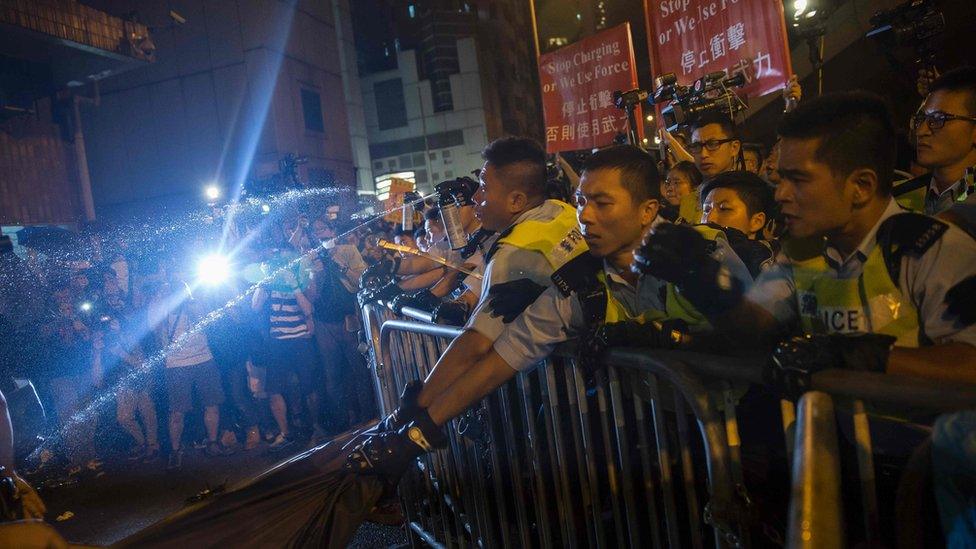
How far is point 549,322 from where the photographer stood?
2.69 metres

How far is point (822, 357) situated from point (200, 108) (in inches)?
927

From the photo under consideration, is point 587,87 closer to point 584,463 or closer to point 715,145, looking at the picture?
point 715,145

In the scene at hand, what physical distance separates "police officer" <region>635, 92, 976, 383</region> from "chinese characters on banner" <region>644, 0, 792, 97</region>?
419 centimetres

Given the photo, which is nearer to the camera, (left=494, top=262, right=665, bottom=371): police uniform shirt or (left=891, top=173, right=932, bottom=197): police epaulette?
(left=494, top=262, right=665, bottom=371): police uniform shirt

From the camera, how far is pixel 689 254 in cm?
199

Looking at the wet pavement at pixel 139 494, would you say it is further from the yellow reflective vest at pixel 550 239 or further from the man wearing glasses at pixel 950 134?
the man wearing glasses at pixel 950 134

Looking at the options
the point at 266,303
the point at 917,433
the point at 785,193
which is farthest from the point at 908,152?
the point at 266,303

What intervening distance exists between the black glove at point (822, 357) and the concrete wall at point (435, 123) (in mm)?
44750

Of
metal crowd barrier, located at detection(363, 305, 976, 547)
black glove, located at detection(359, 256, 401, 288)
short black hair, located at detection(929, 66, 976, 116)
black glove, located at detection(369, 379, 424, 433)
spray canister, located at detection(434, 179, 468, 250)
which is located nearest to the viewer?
metal crowd barrier, located at detection(363, 305, 976, 547)

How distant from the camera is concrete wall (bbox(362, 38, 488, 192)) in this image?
46.7 metres

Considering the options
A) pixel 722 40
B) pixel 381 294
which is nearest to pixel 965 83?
pixel 381 294

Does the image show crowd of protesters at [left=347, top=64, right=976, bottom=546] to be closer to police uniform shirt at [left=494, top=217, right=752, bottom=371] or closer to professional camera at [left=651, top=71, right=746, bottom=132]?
police uniform shirt at [left=494, top=217, right=752, bottom=371]

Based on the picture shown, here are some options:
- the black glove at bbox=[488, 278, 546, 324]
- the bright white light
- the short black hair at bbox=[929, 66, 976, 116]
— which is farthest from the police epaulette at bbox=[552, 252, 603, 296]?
the bright white light

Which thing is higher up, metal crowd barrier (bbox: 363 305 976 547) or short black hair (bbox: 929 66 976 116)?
short black hair (bbox: 929 66 976 116)
